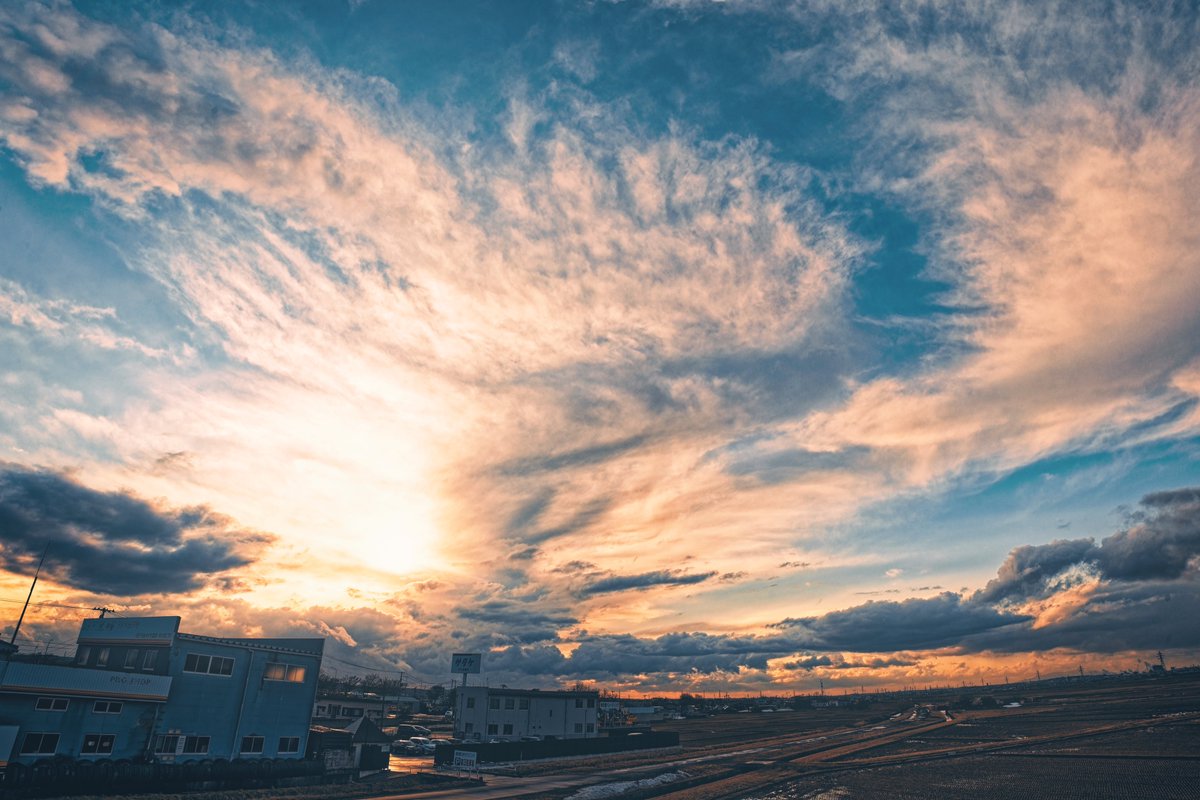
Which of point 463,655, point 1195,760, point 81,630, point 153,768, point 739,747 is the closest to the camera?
point 153,768

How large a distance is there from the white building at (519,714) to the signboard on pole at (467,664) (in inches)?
1003

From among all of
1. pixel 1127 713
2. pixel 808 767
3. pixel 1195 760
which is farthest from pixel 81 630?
pixel 1127 713

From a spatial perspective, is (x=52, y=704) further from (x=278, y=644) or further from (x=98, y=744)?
(x=278, y=644)

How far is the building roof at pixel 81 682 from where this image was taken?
41.8m

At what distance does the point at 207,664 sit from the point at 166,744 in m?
6.38

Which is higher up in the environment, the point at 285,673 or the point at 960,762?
the point at 285,673

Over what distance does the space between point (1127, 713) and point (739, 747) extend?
96.1 meters

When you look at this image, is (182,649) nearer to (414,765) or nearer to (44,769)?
(44,769)

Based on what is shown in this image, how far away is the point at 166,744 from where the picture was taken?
49594 mm

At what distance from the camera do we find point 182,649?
172 ft

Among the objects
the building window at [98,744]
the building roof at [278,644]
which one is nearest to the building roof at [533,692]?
the building roof at [278,644]

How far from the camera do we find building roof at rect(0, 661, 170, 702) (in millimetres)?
41812

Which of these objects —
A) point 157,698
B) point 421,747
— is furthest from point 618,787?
point 421,747

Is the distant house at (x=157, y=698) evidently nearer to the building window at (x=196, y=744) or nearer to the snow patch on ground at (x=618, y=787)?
the building window at (x=196, y=744)
